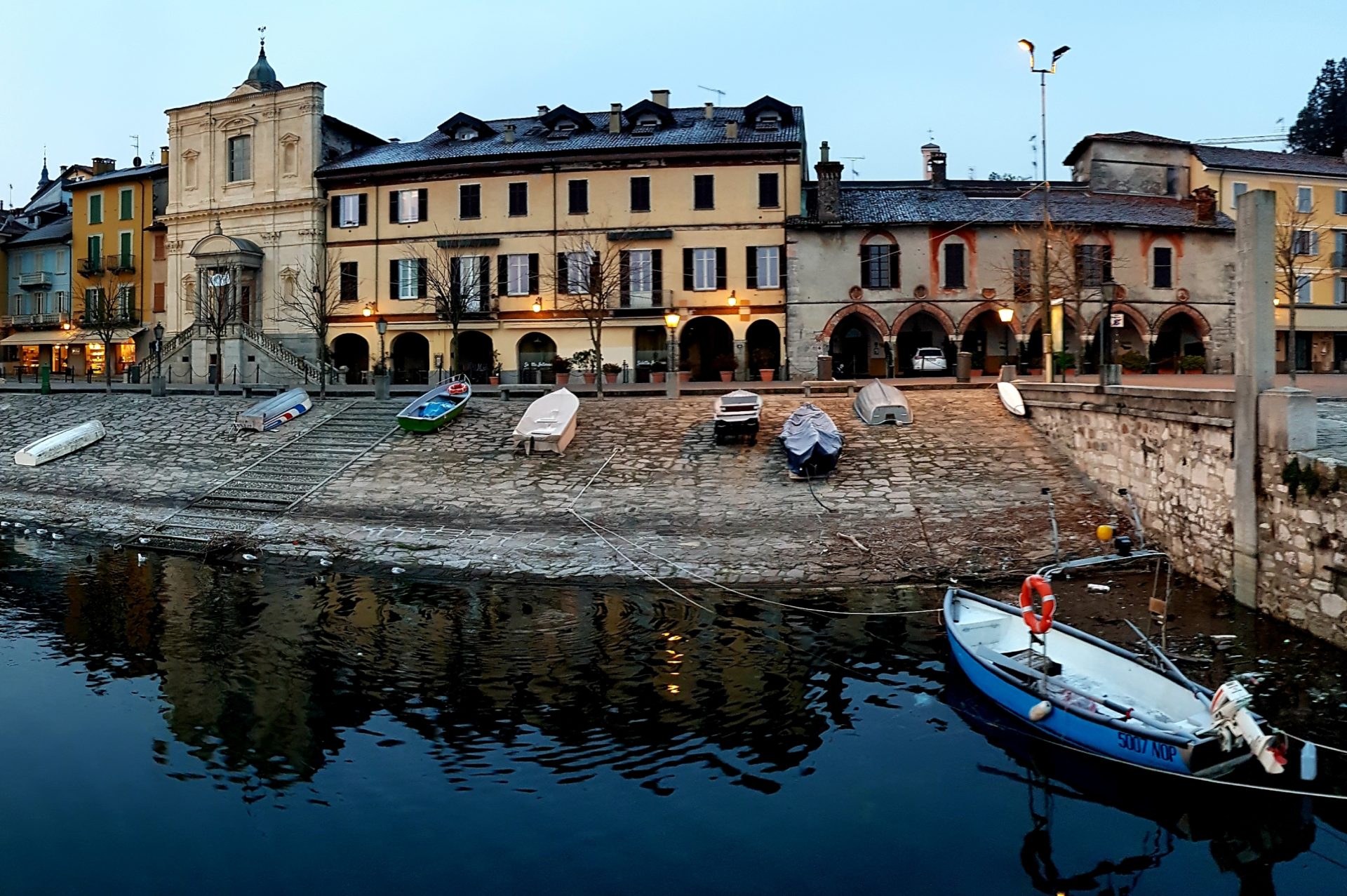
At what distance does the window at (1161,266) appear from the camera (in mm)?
42188

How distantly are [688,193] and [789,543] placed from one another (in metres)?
24.3

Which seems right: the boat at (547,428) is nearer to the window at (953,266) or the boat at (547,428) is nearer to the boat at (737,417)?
the boat at (737,417)

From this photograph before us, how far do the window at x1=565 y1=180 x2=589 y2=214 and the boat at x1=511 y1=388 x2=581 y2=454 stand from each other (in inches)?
633

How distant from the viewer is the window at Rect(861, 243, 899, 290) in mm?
41094

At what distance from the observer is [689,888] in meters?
9.04

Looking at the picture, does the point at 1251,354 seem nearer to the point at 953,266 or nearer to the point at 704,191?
the point at 953,266

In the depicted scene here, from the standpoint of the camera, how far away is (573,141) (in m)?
43.7

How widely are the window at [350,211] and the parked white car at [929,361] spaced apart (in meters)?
26.6

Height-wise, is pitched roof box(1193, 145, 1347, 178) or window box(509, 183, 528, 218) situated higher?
pitched roof box(1193, 145, 1347, 178)

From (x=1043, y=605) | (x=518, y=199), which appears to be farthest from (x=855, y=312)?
(x=1043, y=605)

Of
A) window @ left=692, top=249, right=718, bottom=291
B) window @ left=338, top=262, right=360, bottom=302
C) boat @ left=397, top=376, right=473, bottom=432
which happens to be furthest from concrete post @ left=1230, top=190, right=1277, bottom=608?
window @ left=338, top=262, right=360, bottom=302

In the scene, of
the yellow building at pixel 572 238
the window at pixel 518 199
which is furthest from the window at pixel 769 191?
the window at pixel 518 199

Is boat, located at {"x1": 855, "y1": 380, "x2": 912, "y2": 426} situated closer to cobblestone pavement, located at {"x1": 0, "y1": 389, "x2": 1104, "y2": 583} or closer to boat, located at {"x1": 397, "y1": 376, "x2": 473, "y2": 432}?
cobblestone pavement, located at {"x1": 0, "y1": 389, "x2": 1104, "y2": 583}

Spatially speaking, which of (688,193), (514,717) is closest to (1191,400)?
(514,717)
